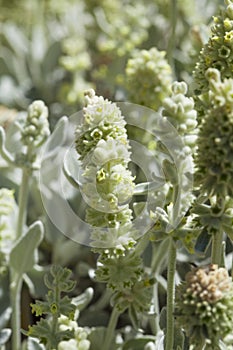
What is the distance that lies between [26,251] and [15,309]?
0.35 ft

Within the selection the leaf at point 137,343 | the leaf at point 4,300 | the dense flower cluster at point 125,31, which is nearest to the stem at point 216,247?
the leaf at point 137,343

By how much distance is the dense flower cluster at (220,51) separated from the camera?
1.03m

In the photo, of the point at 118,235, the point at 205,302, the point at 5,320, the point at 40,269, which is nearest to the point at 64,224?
the point at 40,269

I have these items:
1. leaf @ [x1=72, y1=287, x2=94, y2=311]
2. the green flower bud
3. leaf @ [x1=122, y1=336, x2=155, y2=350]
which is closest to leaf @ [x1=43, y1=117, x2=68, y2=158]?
the green flower bud

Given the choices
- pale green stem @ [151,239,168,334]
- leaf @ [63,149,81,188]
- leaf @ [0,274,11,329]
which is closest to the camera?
leaf @ [63,149,81,188]

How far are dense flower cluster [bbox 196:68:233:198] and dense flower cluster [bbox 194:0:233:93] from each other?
0.64ft

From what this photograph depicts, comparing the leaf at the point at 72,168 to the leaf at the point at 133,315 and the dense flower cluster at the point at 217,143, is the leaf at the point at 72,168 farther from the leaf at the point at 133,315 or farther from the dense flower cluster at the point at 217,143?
the dense flower cluster at the point at 217,143

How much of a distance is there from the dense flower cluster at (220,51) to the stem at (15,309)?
1.78ft

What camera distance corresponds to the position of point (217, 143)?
80 centimetres

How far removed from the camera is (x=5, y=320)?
55.3 inches

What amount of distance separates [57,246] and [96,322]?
0.71 feet

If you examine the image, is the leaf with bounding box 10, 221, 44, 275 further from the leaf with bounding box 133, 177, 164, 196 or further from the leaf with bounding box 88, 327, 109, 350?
the leaf with bounding box 133, 177, 164, 196

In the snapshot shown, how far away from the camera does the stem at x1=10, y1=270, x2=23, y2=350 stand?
130 cm

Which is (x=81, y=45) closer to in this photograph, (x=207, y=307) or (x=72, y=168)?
(x=72, y=168)
